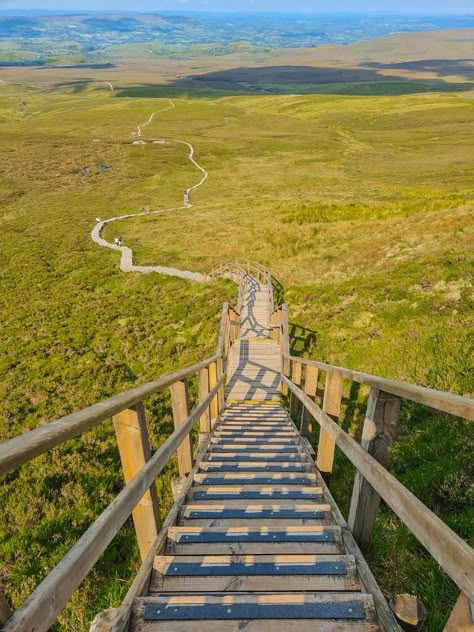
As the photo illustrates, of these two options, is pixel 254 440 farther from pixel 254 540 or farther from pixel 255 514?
pixel 254 540

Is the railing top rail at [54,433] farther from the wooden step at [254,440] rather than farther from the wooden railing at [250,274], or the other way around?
the wooden railing at [250,274]

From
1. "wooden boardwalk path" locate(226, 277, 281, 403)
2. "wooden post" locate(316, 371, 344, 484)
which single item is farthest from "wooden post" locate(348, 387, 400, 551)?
"wooden boardwalk path" locate(226, 277, 281, 403)

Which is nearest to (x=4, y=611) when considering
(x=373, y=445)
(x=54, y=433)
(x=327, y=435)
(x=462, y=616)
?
(x=54, y=433)

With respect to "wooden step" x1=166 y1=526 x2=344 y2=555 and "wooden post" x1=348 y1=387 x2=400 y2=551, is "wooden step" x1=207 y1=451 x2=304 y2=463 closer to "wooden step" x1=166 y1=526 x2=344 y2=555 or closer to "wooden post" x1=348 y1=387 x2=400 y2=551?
"wooden step" x1=166 y1=526 x2=344 y2=555

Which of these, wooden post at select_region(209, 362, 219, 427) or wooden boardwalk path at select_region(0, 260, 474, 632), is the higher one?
wooden boardwalk path at select_region(0, 260, 474, 632)

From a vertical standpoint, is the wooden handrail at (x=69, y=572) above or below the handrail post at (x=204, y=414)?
above

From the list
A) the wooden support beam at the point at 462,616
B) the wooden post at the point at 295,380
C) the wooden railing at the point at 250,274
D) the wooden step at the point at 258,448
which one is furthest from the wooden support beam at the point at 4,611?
the wooden railing at the point at 250,274
